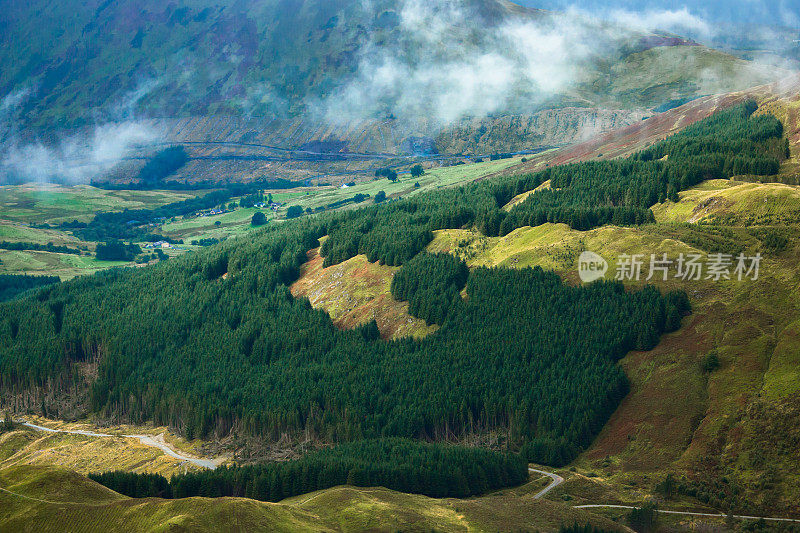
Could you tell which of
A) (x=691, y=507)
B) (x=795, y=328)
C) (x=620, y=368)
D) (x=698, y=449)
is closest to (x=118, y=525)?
(x=691, y=507)

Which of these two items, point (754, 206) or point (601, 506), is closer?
point (601, 506)

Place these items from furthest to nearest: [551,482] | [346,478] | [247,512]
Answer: [346,478], [551,482], [247,512]

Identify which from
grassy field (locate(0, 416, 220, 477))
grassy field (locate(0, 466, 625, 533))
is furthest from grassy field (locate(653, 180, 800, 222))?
grassy field (locate(0, 416, 220, 477))

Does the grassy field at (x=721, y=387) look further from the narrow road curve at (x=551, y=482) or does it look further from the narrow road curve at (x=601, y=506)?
the narrow road curve at (x=551, y=482)

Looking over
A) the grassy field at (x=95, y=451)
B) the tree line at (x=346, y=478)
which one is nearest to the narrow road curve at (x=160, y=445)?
the grassy field at (x=95, y=451)

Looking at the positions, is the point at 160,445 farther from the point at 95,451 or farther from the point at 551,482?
the point at 551,482

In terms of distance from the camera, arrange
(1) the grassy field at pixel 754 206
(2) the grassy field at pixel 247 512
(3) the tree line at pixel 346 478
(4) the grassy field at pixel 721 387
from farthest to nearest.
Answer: (1) the grassy field at pixel 754 206, (3) the tree line at pixel 346 478, (4) the grassy field at pixel 721 387, (2) the grassy field at pixel 247 512

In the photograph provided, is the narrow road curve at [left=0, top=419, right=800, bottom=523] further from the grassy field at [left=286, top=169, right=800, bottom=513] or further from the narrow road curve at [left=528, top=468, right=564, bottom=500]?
the grassy field at [left=286, top=169, right=800, bottom=513]

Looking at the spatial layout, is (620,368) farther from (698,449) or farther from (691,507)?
(691,507)

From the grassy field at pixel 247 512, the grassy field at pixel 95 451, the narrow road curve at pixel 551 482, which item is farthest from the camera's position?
the grassy field at pixel 95 451

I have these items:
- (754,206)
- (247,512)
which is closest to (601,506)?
(247,512)

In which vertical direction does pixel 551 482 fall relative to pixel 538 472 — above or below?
above
